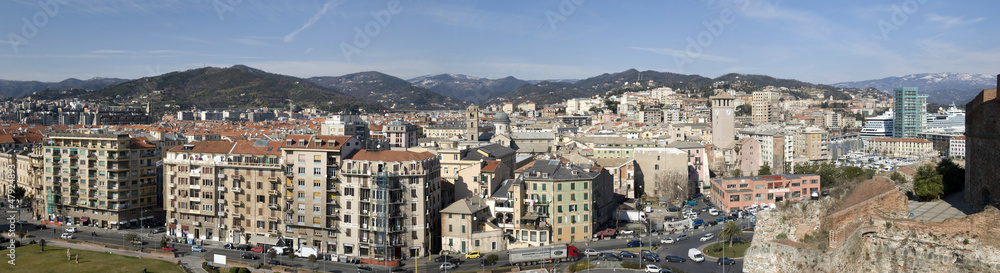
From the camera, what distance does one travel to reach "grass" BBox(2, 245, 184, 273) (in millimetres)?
36188

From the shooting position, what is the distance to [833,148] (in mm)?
106375

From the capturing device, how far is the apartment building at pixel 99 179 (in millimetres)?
47969

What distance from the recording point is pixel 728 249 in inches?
1492

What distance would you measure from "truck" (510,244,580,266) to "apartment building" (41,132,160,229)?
1122 inches

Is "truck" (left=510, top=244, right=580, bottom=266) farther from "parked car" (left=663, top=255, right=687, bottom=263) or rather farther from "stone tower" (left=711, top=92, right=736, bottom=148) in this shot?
"stone tower" (left=711, top=92, right=736, bottom=148)

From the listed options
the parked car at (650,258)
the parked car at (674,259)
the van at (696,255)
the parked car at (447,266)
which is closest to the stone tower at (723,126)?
the van at (696,255)

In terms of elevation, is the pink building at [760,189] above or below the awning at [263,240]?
above

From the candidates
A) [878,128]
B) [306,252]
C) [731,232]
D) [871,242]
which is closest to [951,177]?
[871,242]

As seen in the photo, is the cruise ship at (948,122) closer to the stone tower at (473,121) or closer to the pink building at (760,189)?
the pink building at (760,189)

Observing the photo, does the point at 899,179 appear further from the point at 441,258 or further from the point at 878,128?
the point at 878,128

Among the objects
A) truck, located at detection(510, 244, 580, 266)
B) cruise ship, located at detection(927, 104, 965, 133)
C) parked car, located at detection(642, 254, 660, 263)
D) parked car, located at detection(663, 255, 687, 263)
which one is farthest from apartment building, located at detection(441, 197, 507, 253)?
cruise ship, located at detection(927, 104, 965, 133)

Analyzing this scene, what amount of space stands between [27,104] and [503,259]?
17349 cm

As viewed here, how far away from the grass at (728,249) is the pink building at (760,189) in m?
14.0

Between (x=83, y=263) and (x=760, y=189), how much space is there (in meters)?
44.9
